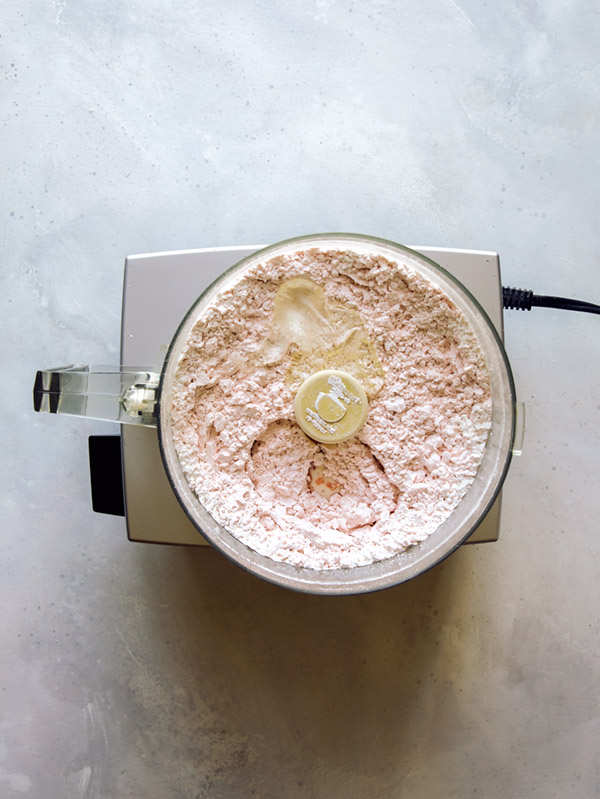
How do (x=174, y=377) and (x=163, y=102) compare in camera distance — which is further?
(x=163, y=102)

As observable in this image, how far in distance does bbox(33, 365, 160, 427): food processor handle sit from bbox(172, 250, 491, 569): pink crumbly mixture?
0.04 m

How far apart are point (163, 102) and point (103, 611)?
2.52 ft

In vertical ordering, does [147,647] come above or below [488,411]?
below

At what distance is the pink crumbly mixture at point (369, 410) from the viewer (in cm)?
67

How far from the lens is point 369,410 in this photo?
0.69 m

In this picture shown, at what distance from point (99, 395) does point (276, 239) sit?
40 cm

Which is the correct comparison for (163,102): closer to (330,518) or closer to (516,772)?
(330,518)

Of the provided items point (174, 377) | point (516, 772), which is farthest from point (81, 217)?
point (516, 772)

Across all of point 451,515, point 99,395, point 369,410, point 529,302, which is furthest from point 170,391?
point 529,302

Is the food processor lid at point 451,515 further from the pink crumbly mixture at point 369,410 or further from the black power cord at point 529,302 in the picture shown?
the black power cord at point 529,302

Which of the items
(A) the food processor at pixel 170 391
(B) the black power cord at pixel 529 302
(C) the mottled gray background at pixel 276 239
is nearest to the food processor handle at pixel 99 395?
(A) the food processor at pixel 170 391

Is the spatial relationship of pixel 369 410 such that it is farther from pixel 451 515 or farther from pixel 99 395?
pixel 99 395

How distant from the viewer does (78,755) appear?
97cm

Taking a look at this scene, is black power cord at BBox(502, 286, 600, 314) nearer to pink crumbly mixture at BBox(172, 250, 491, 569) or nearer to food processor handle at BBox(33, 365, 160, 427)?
pink crumbly mixture at BBox(172, 250, 491, 569)
